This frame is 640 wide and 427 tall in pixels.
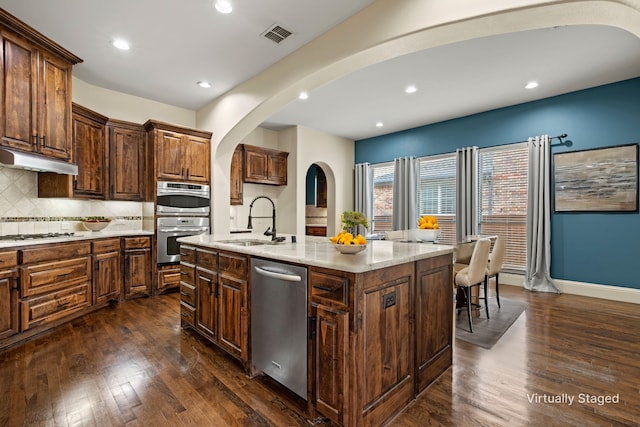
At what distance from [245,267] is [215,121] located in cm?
333

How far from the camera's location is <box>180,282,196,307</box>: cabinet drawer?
9.07ft

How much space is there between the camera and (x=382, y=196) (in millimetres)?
6906

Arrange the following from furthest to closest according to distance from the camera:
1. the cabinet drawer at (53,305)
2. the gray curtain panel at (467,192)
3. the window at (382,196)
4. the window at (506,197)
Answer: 1. the window at (382,196)
2. the gray curtain panel at (467,192)
3. the window at (506,197)
4. the cabinet drawer at (53,305)

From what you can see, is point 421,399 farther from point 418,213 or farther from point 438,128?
point 438,128

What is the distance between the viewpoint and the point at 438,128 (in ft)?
19.4

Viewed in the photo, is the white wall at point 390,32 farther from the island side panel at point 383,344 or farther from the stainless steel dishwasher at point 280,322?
the stainless steel dishwasher at point 280,322

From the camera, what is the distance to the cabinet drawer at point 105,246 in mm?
3492

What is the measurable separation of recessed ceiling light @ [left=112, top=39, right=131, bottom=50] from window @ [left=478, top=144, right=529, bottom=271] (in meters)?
5.51

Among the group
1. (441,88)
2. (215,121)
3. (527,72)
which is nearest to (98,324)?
(215,121)

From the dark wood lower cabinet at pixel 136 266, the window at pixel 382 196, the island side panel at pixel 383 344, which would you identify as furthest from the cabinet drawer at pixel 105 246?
the window at pixel 382 196

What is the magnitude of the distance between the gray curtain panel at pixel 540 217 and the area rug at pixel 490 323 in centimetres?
99

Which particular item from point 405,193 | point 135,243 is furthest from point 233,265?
point 405,193

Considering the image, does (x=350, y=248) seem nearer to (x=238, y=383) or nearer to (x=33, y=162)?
(x=238, y=383)

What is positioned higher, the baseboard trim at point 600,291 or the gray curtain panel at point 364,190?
the gray curtain panel at point 364,190
